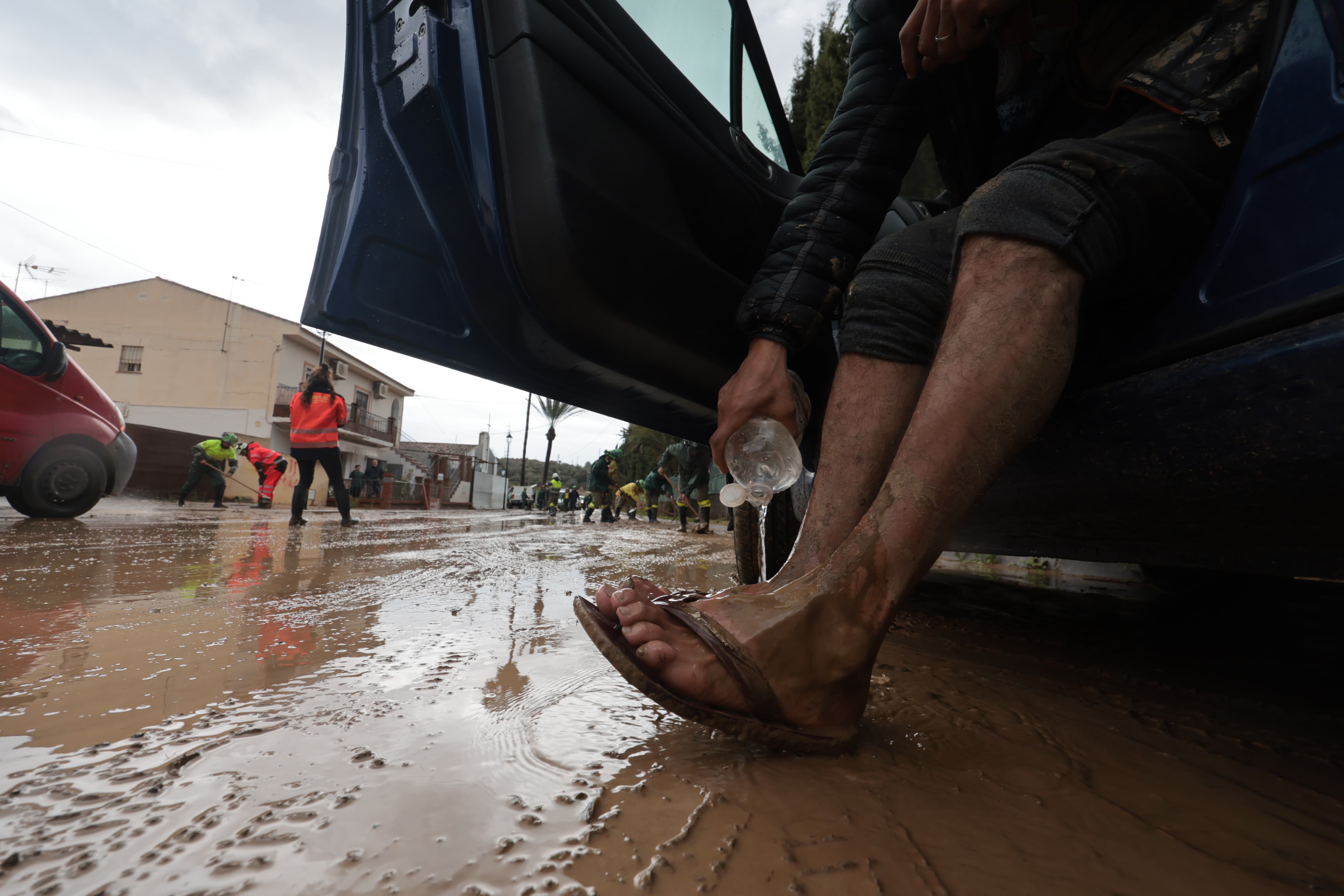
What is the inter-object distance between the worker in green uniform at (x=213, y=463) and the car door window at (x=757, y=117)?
1198 centimetres

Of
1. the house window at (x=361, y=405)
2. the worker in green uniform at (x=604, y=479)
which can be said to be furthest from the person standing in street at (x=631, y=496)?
the house window at (x=361, y=405)

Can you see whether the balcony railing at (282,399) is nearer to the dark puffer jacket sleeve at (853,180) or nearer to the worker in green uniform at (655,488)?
the worker in green uniform at (655,488)

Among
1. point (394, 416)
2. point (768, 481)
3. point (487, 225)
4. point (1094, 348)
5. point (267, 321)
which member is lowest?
point (768, 481)

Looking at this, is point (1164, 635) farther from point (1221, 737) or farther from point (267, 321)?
point (267, 321)

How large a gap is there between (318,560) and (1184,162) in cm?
346

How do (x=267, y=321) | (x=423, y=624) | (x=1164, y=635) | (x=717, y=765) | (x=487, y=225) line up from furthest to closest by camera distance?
1. (x=267, y=321)
2. (x=1164, y=635)
3. (x=487, y=225)
4. (x=423, y=624)
5. (x=717, y=765)

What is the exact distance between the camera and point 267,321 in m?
23.5

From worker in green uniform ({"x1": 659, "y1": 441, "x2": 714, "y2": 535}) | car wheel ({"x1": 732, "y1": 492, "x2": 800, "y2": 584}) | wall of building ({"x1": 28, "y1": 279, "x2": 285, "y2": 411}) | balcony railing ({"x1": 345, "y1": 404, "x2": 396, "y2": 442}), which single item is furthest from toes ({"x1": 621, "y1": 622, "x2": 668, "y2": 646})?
balcony railing ({"x1": 345, "y1": 404, "x2": 396, "y2": 442})

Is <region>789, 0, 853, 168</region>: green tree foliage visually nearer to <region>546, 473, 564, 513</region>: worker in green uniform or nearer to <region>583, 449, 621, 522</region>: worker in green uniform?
<region>583, 449, 621, 522</region>: worker in green uniform

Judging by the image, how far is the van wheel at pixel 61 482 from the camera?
16.7 feet

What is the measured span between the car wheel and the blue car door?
1.53 ft

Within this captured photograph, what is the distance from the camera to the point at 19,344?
15.8 ft

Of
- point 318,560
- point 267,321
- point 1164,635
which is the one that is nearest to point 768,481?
point 1164,635

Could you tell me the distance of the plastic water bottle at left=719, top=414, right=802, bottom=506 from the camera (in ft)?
4.64
